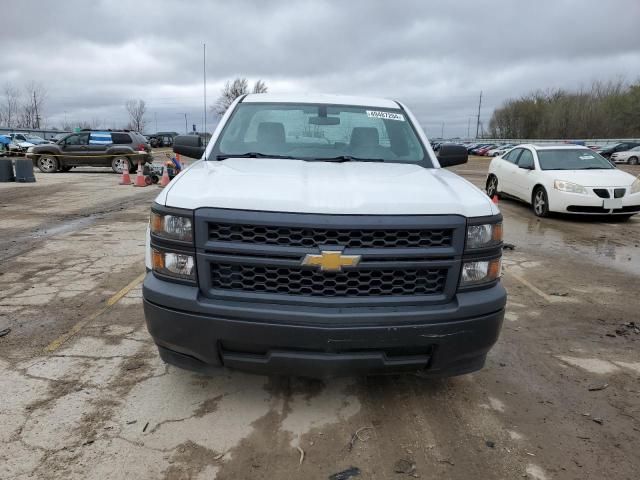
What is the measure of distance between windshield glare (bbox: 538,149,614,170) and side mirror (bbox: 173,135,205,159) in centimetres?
879

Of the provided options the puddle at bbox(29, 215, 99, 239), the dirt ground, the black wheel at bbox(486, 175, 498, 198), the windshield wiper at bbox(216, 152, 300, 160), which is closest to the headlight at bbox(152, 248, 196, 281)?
the dirt ground

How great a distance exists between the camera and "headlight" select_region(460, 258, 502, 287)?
103 inches

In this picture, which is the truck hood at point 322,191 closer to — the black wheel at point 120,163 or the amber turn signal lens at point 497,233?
the amber turn signal lens at point 497,233

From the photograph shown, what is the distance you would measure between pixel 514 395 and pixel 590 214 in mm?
8070

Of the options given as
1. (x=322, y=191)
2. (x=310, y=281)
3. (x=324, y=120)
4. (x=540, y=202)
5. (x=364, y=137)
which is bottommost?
(x=540, y=202)

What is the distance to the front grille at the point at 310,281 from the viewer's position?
2498 millimetres

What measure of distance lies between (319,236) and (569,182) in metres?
9.02

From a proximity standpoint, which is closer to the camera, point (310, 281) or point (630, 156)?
point (310, 281)

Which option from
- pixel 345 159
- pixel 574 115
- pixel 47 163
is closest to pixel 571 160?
pixel 345 159

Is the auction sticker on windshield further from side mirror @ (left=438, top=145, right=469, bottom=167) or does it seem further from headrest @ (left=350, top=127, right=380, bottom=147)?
side mirror @ (left=438, top=145, right=469, bottom=167)

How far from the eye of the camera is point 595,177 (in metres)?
9.85

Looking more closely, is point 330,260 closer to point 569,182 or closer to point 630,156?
point 569,182

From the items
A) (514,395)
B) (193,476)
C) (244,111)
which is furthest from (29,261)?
(514,395)

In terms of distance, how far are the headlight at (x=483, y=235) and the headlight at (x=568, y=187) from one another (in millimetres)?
8170
